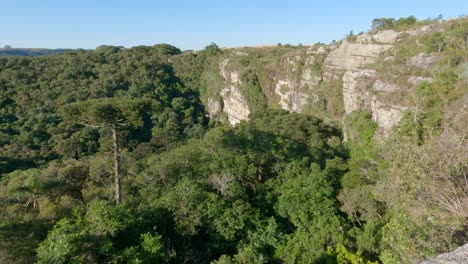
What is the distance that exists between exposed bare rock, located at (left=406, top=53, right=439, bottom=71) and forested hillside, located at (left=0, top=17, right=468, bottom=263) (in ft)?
0.78

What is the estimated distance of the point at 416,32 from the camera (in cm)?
3516

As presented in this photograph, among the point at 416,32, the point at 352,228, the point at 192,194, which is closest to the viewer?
the point at 352,228

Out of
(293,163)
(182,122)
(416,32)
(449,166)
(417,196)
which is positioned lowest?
(182,122)

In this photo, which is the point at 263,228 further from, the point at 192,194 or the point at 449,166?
the point at 449,166

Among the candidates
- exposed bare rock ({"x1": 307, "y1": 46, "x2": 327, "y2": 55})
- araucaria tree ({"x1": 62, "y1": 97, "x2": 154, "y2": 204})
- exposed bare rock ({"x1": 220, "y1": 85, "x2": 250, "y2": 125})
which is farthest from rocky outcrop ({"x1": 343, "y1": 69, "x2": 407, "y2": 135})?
exposed bare rock ({"x1": 220, "y1": 85, "x2": 250, "y2": 125})

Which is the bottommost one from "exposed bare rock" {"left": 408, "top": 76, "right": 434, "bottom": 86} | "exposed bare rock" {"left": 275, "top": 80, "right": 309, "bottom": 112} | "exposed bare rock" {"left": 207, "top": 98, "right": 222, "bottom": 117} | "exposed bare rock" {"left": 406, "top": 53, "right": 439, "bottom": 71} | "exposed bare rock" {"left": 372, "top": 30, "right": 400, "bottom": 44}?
"exposed bare rock" {"left": 207, "top": 98, "right": 222, "bottom": 117}

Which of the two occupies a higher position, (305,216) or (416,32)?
(416,32)

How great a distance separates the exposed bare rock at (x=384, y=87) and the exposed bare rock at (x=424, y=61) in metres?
3.09

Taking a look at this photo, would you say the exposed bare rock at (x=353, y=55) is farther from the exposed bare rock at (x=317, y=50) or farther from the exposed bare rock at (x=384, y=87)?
the exposed bare rock at (x=384, y=87)

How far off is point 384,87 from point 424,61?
432cm

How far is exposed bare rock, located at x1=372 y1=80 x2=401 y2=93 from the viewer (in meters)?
27.6

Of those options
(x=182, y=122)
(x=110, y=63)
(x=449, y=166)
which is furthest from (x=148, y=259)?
(x=110, y=63)

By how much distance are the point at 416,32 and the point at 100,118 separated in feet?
107

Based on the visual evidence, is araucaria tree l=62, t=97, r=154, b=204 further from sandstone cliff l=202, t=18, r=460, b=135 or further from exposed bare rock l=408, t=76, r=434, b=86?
exposed bare rock l=408, t=76, r=434, b=86
